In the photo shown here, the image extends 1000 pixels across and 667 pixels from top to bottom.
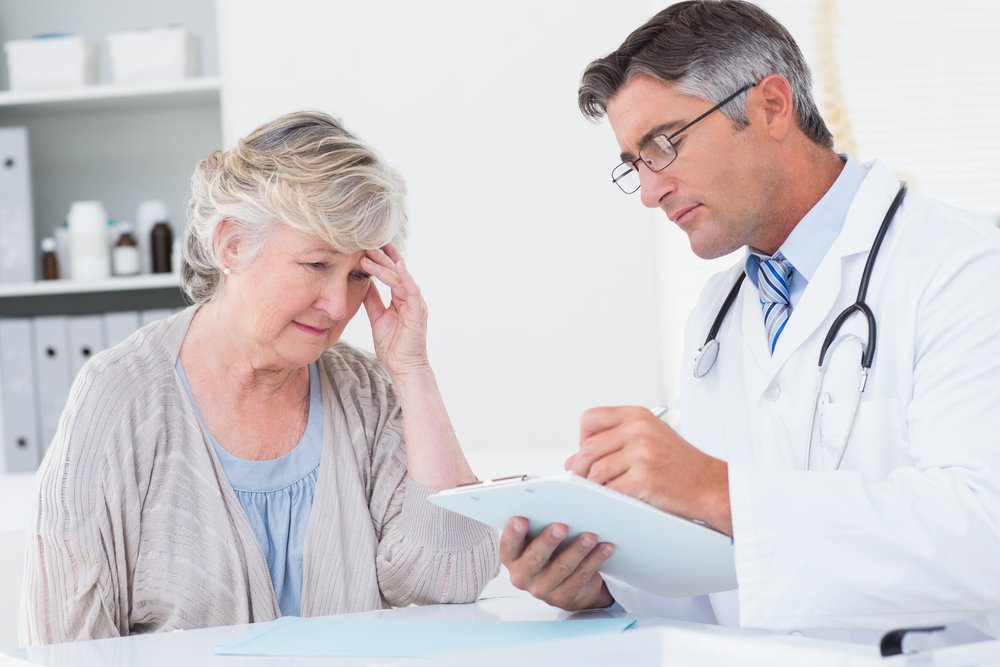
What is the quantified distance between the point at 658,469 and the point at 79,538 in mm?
727

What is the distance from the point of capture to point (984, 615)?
4.15 ft

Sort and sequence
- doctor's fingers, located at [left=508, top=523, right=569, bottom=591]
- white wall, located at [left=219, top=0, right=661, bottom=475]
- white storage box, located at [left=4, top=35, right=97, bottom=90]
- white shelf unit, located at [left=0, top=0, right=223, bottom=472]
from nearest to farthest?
doctor's fingers, located at [left=508, top=523, right=569, bottom=591] → white wall, located at [left=219, top=0, right=661, bottom=475] → white storage box, located at [left=4, top=35, right=97, bottom=90] → white shelf unit, located at [left=0, top=0, right=223, bottom=472]

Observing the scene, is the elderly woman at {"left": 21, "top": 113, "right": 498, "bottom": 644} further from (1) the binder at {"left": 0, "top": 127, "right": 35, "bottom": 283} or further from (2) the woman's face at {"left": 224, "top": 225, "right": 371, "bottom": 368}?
(1) the binder at {"left": 0, "top": 127, "right": 35, "bottom": 283}

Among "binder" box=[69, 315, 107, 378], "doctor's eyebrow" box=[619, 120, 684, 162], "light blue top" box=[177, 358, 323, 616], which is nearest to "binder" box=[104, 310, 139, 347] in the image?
"binder" box=[69, 315, 107, 378]

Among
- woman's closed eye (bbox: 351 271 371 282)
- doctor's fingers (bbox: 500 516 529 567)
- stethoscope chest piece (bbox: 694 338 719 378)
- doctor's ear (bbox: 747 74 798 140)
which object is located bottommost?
doctor's fingers (bbox: 500 516 529 567)

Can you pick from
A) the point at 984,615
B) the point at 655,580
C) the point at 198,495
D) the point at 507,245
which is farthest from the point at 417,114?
the point at 984,615

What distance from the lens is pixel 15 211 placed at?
2.68 m

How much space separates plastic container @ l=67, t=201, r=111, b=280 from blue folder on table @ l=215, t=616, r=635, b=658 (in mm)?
1639

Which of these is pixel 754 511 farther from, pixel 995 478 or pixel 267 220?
pixel 267 220

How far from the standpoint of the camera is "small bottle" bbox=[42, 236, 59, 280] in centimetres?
276

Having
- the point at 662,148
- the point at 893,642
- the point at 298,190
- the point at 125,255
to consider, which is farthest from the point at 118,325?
→ the point at 893,642

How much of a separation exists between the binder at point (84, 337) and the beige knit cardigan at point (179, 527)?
1.07 m

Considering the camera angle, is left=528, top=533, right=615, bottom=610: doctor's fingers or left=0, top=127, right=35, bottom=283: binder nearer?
left=528, top=533, right=615, bottom=610: doctor's fingers

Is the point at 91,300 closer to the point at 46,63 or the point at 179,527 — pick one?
the point at 46,63
